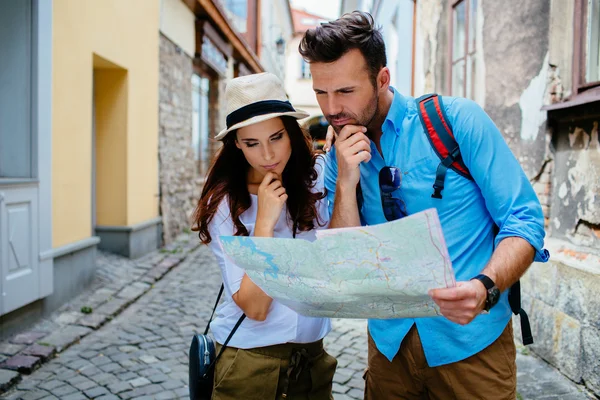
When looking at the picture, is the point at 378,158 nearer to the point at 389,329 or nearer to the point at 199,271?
the point at 389,329

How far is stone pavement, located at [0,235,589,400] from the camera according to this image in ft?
12.3

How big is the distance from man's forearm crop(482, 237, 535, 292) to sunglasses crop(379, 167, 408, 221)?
13.8 inches

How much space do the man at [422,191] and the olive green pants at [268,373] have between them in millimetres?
270

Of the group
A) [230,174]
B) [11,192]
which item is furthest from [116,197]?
[230,174]

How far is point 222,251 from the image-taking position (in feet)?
5.91

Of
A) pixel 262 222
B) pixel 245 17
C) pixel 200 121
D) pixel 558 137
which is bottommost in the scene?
pixel 262 222

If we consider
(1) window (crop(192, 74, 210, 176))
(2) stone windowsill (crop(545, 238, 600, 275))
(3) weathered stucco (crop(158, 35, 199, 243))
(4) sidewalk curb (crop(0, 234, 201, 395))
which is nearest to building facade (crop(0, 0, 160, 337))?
(4) sidewalk curb (crop(0, 234, 201, 395))

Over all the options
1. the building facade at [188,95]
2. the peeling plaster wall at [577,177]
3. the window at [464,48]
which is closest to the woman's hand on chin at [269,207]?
the peeling plaster wall at [577,177]

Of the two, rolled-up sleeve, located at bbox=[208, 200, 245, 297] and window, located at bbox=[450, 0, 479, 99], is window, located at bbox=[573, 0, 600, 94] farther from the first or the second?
rolled-up sleeve, located at bbox=[208, 200, 245, 297]

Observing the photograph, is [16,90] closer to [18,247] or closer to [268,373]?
[18,247]

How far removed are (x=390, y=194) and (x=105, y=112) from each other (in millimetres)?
6628

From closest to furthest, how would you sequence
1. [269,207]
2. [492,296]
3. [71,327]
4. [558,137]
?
[492,296] → [269,207] → [558,137] → [71,327]

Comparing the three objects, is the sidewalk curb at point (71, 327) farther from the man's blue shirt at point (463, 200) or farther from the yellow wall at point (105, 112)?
the man's blue shirt at point (463, 200)

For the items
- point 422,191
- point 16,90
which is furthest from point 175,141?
point 422,191
